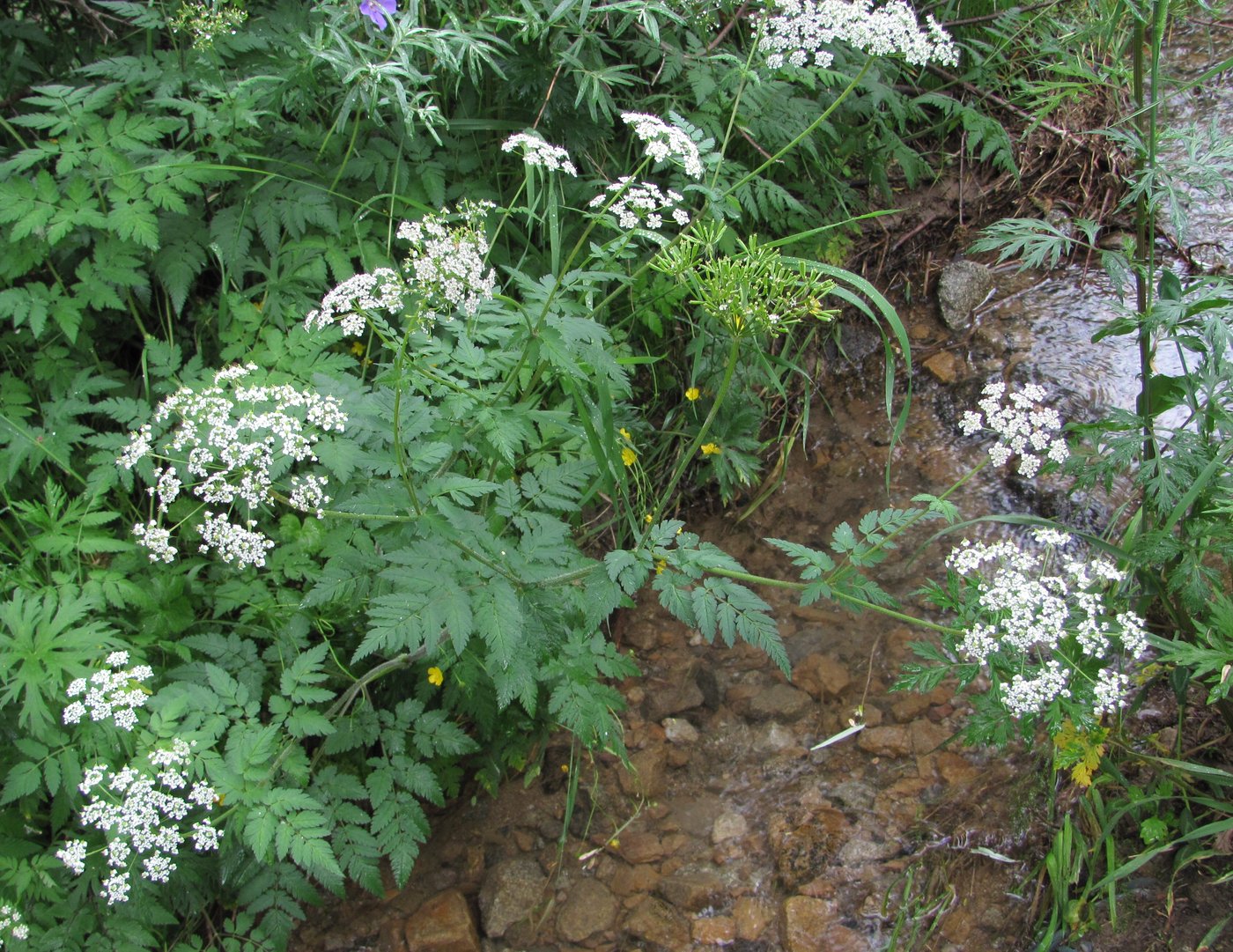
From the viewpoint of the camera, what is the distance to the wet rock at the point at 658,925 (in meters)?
2.54

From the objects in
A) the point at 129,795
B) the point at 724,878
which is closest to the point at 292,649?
the point at 129,795

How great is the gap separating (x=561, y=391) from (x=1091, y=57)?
2.91m

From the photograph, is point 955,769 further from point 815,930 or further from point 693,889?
point 693,889

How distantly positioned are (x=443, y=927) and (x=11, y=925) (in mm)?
1102

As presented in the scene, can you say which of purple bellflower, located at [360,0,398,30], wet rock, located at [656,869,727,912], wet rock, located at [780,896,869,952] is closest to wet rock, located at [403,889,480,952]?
wet rock, located at [656,869,727,912]

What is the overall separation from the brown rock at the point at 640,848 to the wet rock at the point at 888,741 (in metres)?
0.71

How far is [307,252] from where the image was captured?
3.00 meters

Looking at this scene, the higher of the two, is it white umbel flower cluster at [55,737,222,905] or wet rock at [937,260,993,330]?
wet rock at [937,260,993,330]

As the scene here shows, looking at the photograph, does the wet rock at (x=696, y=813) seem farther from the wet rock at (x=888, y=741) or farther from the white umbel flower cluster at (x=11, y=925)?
the white umbel flower cluster at (x=11, y=925)

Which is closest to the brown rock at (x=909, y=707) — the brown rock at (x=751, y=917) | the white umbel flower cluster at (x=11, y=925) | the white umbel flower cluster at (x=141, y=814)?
the brown rock at (x=751, y=917)

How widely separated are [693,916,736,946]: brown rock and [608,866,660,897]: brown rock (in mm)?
177

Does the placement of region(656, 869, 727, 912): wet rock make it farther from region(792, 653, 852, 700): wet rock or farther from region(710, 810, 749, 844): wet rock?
region(792, 653, 852, 700): wet rock

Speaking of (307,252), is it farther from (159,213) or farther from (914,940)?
(914,940)

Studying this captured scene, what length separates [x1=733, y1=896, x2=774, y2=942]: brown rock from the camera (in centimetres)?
251
